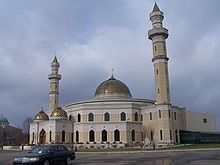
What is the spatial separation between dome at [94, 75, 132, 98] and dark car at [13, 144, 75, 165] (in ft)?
175

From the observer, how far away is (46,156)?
691 inches

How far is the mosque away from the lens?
62.3 metres

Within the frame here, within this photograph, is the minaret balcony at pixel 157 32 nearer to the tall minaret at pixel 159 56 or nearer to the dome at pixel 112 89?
the tall minaret at pixel 159 56

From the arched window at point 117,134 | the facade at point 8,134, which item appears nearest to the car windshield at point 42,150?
the arched window at point 117,134

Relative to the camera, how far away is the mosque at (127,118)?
204 feet

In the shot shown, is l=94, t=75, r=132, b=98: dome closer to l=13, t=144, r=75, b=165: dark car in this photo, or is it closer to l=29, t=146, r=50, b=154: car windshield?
l=13, t=144, r=75, b=165: dark car

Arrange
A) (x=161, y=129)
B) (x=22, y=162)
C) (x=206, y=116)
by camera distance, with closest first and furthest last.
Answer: (x=22, y=162)
(x=161, y=129)
(x=206, y=116)

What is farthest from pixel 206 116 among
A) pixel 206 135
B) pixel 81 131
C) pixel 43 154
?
pixel 43 154

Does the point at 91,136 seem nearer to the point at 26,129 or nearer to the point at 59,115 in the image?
the point at 59,115

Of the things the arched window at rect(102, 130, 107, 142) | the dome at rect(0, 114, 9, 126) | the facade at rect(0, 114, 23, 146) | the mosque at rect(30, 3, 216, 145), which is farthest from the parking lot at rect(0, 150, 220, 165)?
the dome at rect(0, 114, 9, 126)

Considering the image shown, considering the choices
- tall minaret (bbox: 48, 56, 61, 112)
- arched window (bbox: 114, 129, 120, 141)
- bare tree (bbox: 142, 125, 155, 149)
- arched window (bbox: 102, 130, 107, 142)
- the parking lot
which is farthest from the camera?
tall minaret (bbox: 48, 56, 61, 112)

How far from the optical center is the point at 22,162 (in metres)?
16.9

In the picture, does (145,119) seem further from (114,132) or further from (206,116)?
(206,116)

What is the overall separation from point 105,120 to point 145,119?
27.8ft
